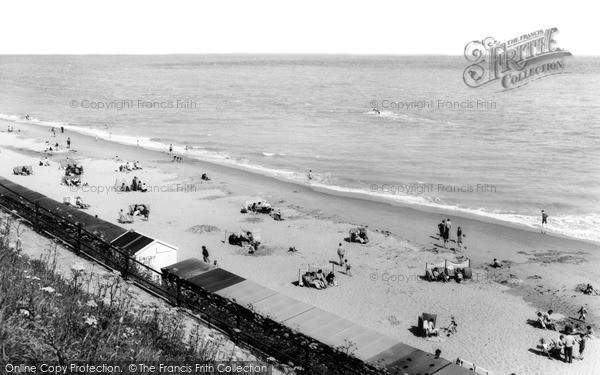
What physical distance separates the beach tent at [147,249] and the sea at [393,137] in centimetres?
2357

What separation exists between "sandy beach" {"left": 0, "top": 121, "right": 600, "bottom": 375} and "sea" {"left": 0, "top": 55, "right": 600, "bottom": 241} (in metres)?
4.18

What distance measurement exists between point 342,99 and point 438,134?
49134mm

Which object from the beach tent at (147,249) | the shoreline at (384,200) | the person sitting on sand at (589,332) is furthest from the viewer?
the shoreline at (384,200)

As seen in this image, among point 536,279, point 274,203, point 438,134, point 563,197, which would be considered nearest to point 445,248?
point 536,279

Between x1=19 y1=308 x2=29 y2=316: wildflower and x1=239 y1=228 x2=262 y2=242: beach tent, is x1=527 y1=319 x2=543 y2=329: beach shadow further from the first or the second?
x1=19 y1=308 x2=29 y2=316: wildflower

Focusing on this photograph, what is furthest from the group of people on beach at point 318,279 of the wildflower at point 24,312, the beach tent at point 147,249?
the wildflower at point 24,312

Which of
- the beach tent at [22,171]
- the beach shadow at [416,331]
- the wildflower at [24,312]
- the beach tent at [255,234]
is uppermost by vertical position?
the wildflower at [24,312]

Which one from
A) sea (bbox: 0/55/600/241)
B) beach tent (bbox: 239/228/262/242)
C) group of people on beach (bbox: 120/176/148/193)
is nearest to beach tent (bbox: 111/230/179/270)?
beach tent (bbox: 239/228/262/242)

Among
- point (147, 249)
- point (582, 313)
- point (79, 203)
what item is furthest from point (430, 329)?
point (79, 203)

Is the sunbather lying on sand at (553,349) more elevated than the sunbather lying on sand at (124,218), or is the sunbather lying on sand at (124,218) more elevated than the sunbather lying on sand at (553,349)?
the sunbather lying on sand at (124,218)

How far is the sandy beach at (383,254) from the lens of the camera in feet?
66.7

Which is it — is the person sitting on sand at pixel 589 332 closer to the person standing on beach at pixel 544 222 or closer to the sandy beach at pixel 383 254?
the sandy beach at pixel 383 254

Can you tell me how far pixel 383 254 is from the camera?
28234 millimetres

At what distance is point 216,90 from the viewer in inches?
5512
